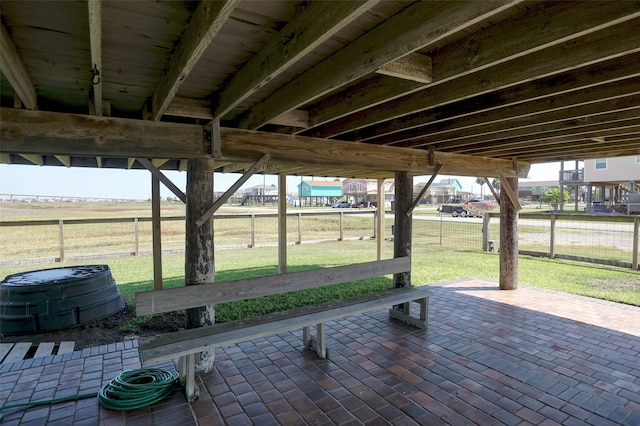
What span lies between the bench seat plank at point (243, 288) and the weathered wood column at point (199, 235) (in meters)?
0.13

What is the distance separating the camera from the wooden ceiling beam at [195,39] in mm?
1328

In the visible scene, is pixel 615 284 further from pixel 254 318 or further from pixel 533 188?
pixel 533 188

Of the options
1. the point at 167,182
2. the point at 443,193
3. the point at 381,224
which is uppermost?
the point at 443,193

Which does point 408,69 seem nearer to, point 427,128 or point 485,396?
point 427,128

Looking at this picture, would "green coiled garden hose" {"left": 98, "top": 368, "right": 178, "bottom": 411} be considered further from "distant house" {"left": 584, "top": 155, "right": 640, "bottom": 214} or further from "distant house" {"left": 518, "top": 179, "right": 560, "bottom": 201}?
"distant house" {"left": 518, "top": 179, "right": 560, "bottom": 201}

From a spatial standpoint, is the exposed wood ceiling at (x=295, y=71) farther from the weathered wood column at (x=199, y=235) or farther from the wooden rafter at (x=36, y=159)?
the wooden rafter at (x=36, y=159)

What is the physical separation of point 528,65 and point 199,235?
2731 mm

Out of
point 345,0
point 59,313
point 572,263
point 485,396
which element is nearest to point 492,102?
point 345,0

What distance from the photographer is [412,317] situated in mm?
4387

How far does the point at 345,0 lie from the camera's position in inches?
52.1

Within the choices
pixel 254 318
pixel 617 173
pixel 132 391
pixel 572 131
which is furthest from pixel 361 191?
pixel 132 391

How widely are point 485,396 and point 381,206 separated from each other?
557 centimetres

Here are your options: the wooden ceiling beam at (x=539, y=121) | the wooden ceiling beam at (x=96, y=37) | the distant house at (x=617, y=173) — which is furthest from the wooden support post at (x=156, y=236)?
the distant house at (x=617, y=173)

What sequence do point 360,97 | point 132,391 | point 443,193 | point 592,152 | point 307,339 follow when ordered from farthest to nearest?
point 443,193 → point 592,152 → point 307,339 → point 132,391 → point 360,97
